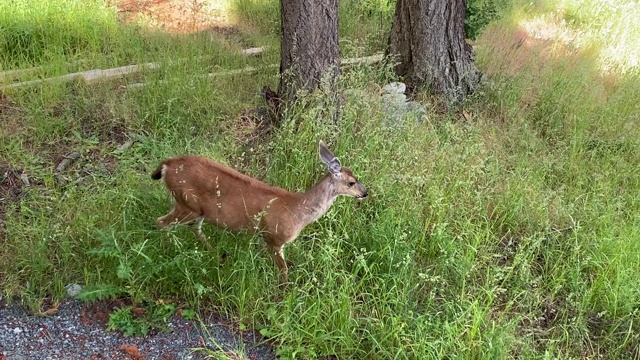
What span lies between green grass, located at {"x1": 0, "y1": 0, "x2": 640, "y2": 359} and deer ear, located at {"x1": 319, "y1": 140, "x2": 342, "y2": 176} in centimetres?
42

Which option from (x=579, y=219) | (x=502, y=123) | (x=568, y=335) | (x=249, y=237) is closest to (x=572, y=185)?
(x=579, y=219)

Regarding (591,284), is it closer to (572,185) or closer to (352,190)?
(572,185)

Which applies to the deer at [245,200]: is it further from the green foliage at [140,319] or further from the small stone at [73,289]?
the small stone at [73,289]

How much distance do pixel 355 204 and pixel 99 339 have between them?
1887 mm

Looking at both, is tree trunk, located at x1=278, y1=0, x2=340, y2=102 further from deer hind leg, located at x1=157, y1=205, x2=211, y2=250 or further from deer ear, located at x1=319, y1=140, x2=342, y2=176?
deer hind leg, located at x1=157, y1=205, x2=211, y2=250

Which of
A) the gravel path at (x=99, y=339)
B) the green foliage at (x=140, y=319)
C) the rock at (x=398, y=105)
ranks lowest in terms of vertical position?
the gravel path at (x=99, y=339)

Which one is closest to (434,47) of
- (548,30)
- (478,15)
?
(478,15)

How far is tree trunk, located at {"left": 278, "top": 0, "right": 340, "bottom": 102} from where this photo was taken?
508 centimetres

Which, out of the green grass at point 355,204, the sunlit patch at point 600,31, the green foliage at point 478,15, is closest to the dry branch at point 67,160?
the green grass at point 355,204

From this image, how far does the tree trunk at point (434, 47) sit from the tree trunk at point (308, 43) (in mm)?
1068

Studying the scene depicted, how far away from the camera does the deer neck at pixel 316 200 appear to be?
3.94 m

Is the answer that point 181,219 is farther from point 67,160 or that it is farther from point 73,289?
point 67,160

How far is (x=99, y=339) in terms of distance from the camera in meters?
3.53

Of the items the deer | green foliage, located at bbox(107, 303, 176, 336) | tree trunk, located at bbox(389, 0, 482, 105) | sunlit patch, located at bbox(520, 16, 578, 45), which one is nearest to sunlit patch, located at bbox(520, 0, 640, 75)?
sunlit patch, located at bbox(520, 16, 578, 45)
